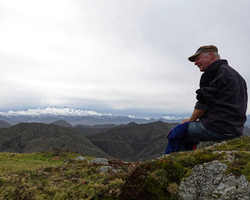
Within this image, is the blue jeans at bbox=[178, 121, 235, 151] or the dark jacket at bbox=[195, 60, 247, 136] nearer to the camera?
the dark jacket at bbox=[195, 60, 247, 136]

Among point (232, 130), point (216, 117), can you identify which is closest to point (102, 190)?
point (216, 117)

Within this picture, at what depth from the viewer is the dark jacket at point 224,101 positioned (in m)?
5.65

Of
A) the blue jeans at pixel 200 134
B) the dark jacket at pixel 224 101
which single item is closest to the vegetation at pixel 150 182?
the blue jeans at pixel 200 134

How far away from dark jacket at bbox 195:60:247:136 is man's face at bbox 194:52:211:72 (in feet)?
1.45

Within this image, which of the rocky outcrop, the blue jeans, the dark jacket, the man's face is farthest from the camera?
the man's face

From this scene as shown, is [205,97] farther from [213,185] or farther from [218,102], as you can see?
[213,185]

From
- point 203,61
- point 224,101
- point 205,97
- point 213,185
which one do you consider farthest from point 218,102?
point 213,185

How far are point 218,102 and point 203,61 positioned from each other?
1.79 m

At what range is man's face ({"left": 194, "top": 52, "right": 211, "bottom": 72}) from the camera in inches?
255

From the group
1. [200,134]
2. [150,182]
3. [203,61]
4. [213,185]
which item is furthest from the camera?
[203,61]

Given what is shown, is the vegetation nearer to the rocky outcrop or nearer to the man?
the rocky outcrop

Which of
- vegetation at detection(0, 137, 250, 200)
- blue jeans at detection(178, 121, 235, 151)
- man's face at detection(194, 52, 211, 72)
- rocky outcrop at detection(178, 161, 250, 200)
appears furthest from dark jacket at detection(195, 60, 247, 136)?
rocky outcrop at detection(178, 161, 250, 200)

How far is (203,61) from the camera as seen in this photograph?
21.5 feet

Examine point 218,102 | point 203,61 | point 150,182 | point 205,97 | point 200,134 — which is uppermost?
point 203,61
